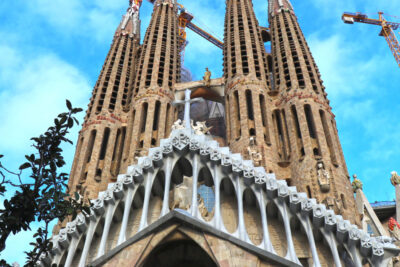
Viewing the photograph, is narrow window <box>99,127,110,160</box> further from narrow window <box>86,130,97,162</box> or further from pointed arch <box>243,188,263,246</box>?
pointed arch <box>243,188,263,246</box>

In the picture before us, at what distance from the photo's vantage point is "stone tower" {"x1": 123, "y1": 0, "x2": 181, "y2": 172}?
81.9ft

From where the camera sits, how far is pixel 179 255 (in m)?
14.7

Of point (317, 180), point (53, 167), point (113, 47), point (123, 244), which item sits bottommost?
point (53, 167)

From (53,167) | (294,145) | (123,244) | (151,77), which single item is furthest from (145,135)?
(53,167)

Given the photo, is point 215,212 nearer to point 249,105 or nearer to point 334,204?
point 334,204

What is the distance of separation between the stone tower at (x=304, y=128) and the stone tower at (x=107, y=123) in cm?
925

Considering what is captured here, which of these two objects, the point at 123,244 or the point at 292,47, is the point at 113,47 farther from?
the point at 123,244

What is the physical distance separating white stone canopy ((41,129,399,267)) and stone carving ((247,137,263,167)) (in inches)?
233

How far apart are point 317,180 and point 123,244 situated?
10.1 meters

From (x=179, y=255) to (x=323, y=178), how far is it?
8359mm

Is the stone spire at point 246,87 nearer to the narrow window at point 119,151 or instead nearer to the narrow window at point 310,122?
the narrow window at point 310,122

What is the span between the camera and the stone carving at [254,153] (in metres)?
21.4

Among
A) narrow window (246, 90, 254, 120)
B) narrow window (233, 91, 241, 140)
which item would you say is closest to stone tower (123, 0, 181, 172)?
narrow window (233, 91, 241, 140)

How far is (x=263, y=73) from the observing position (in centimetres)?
2738
